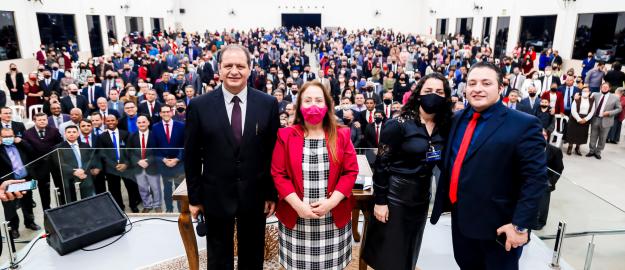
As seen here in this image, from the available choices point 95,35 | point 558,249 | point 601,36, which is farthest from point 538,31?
point 95,35

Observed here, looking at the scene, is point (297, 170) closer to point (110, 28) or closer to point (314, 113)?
point (314, 113)

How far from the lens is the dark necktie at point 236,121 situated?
7.62 feet

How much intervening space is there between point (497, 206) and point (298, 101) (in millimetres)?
1266

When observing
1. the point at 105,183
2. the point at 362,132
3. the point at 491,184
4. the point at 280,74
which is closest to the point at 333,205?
the point at 491,184

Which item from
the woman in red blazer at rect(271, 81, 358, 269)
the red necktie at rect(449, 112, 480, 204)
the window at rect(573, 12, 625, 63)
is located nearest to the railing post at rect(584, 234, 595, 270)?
the red necktie at rect(449, 112, 480, 204)

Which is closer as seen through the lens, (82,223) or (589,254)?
(589,254)

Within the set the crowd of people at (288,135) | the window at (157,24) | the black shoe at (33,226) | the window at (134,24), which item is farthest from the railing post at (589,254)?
the window at (157,24)

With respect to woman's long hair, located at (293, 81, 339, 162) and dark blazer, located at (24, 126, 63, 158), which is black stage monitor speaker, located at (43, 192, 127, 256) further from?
woman's long hair, located at (293, 81, 339, 162)

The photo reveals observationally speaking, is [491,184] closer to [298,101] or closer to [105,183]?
[298,101]

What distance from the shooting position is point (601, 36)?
41.3 ft

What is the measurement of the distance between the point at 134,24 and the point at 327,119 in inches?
958

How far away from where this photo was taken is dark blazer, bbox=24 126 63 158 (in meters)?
4.94

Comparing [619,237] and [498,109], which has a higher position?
[498,109]

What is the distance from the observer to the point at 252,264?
2.58 meters
